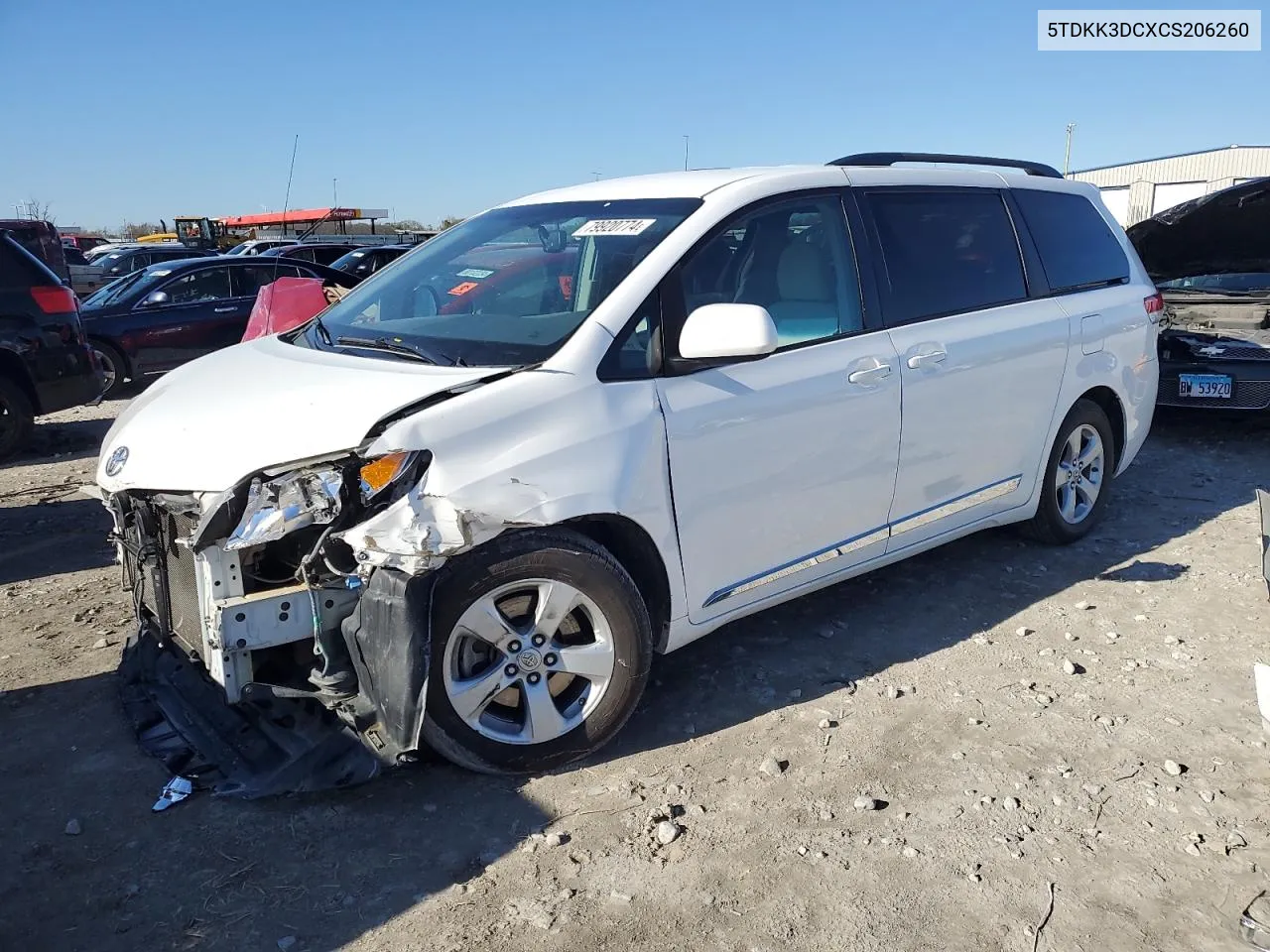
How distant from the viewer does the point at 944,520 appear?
14.3ft

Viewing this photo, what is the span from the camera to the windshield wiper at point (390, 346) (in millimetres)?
3342

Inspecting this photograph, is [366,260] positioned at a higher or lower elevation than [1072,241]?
higher

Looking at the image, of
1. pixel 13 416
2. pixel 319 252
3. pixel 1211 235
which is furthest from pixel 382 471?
pixel 319 252

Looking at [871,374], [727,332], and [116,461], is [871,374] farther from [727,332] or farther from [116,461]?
Answer: [116,461]

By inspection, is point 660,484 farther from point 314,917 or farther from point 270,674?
point 314,917

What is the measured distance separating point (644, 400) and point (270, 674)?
1453 mm

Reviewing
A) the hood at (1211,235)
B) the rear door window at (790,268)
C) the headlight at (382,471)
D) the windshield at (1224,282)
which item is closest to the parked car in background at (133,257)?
the hood at (1211,235)

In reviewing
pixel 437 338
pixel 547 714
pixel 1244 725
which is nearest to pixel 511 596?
pixel 547 714

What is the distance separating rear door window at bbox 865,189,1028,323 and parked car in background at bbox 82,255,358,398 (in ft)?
25.1

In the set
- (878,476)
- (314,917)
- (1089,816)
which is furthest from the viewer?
(878,476)

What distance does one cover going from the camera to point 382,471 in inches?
113

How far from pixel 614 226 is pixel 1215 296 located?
666cm

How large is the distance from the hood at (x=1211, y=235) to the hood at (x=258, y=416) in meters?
6.88

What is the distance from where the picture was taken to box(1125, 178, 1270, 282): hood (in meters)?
7.57
